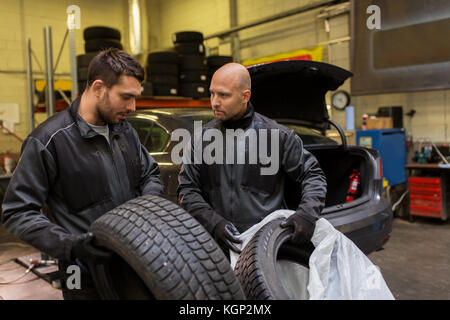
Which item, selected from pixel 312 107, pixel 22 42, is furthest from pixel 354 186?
pixel 22 42

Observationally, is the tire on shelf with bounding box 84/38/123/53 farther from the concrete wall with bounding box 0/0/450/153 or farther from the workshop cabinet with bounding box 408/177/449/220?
the workshop cabinet with bounding box 408/177/449/220

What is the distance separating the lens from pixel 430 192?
→ 5098mm

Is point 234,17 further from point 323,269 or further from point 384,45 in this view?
point 323,269

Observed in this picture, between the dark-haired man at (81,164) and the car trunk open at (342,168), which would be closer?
the dark-haired man at (81,164)

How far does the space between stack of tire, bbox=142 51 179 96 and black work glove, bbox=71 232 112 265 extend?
5.43 metres

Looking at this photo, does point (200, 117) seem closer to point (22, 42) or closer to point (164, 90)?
point (164, 90)

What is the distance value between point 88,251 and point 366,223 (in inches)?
68.3

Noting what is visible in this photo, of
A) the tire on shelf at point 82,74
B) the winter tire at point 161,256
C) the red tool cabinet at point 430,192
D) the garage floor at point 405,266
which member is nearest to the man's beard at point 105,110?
the winter tire at point 161,256

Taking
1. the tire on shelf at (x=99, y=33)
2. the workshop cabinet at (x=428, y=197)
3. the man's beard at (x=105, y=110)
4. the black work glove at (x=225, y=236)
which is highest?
the tire on shelf at (x=99, y=33)

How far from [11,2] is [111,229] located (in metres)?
8.64

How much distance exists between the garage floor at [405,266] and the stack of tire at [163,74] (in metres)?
3.09

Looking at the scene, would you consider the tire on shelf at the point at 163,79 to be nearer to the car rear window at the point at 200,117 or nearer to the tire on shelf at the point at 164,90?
the tire on shelf at the point at 164,90

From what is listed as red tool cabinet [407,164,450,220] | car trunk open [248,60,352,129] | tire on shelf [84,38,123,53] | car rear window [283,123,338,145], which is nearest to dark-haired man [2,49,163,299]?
car trunk open [248,60,352,129]

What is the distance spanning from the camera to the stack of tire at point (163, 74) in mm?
6527
